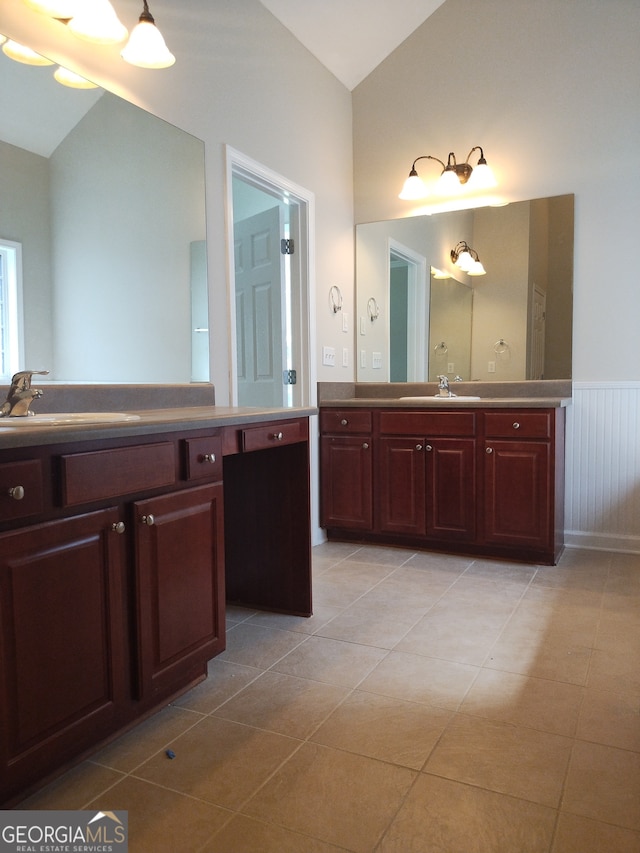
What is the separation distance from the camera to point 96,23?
1.83 meters

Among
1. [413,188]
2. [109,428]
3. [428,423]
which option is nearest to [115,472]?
[109,428]

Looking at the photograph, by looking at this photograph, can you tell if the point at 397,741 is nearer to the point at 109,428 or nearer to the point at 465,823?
the point at 465,823

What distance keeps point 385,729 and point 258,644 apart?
0.67 metres

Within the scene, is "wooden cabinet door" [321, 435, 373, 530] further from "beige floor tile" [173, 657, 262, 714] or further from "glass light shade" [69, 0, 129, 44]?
"glass light shade" [69, 0, 129, 44]

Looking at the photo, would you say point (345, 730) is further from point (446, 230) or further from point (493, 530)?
point (446, 230)

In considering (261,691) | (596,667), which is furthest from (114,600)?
(596,667)

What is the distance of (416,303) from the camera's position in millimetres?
3752

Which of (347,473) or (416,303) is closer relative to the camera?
(347,473)

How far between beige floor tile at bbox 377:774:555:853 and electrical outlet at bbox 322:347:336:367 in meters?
2.51

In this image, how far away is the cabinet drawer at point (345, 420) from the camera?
3430 mm

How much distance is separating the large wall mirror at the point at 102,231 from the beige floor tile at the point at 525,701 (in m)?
1.54

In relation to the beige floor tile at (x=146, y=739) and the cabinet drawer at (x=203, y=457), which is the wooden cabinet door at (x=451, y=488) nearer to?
the cabinet drawer at (x=203, y=457)

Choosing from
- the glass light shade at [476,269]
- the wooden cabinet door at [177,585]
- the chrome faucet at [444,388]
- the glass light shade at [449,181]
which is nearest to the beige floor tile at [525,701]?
the wooden cabinet door at [177,585]

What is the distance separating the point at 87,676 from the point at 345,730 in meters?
0.67
